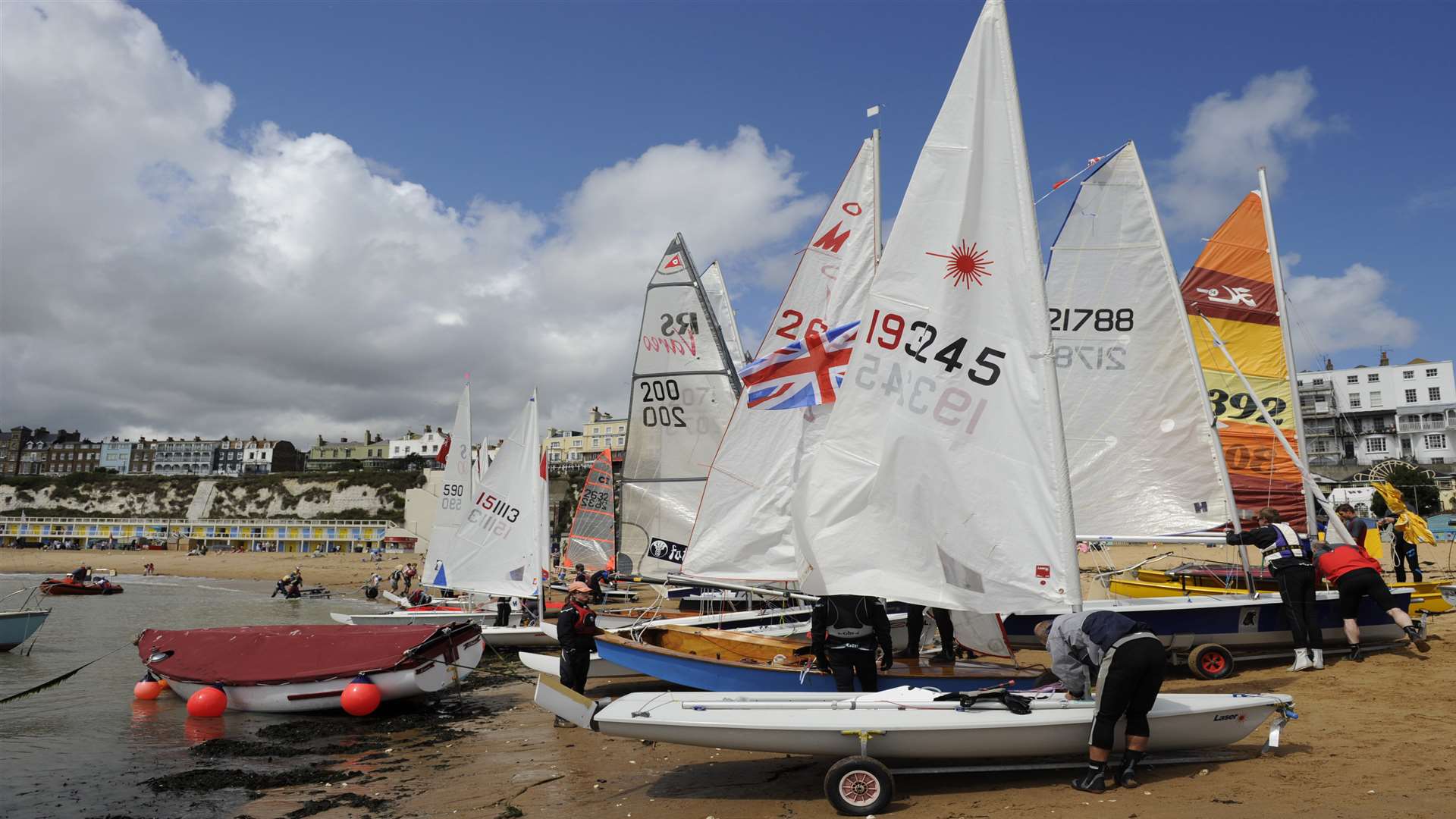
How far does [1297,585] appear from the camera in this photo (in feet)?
33.8

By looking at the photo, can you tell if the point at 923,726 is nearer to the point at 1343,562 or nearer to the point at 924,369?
the point at 924,369

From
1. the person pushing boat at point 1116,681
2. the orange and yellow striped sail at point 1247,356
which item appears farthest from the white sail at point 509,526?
the person pushing boat at point 1116,681

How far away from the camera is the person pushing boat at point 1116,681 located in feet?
20.3

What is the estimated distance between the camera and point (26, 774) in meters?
9.50

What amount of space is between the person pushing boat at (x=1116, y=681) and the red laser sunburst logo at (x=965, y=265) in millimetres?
2940

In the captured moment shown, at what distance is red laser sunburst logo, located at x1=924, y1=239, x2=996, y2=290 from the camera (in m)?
7.46

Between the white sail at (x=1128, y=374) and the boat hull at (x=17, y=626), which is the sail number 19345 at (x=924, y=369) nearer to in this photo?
the white sail at (x=1128, y=374)

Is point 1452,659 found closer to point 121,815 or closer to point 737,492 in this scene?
point 737,492

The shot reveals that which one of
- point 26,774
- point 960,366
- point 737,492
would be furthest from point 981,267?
point 26,774

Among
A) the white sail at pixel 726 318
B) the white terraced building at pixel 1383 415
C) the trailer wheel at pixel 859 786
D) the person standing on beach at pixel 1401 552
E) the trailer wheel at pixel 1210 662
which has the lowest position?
the trailer wheel at pixel 859 786

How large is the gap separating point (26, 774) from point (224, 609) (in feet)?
86.0

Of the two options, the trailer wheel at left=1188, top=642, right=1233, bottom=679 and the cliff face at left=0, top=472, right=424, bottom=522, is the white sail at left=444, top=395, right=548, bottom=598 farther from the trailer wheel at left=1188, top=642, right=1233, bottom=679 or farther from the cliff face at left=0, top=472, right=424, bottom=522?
the cliff face at left=0, top=472, right=424, bottom=522

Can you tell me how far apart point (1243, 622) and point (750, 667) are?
655 cm

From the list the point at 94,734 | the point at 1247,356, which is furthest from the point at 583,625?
the point at 1247,356
